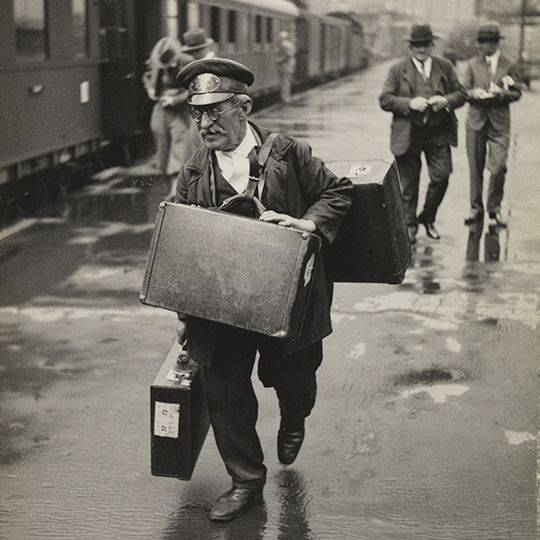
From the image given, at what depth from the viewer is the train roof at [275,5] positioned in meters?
23.8

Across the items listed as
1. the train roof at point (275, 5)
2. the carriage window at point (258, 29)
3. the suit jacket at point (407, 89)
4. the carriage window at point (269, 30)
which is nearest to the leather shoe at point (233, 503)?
the suit jacket at point (407, 89)

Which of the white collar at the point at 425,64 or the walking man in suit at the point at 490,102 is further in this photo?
the walking man in suit at the point at 490,102

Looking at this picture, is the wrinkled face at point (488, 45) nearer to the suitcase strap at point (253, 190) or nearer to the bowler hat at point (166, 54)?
the bowler hat at point (166, 54)

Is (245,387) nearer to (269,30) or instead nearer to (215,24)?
(215,24)

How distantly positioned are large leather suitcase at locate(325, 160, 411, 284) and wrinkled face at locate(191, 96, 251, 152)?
2.00ft

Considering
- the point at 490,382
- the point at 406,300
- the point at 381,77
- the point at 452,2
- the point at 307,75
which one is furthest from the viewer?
the point at 381,77

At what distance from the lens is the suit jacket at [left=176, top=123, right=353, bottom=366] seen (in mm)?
4043

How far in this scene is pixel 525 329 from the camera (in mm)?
6875

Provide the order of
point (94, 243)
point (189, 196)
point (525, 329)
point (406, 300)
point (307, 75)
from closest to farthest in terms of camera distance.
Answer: point (189, 196)
point (525, 329)
point (406, 300)
point (94, 243)
point (307, 75)

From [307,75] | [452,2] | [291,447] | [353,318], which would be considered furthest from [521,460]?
[307,75]

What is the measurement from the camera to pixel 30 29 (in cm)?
1171

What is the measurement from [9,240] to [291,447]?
562cm

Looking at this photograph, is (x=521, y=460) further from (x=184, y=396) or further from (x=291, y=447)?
(x=184, y=396)

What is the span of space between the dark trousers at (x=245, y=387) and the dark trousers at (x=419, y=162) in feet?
16.3
